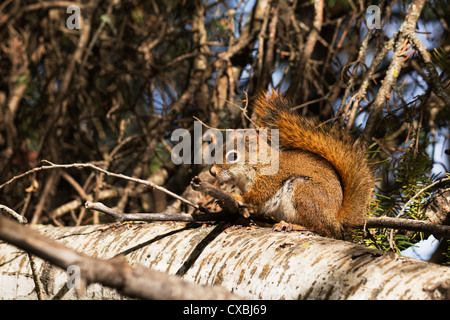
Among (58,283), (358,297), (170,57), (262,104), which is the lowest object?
(58,283)

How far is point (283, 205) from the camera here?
1.38m

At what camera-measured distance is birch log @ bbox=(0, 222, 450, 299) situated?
0.74m

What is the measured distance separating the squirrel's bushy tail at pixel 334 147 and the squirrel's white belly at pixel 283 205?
0.13 metres

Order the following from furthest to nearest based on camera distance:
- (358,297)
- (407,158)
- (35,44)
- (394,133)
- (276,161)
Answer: (35,44) → (394,133) → (276,161) → (407,158) → (358,297)

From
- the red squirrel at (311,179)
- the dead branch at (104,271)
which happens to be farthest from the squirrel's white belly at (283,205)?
the dead branch at (104,271)

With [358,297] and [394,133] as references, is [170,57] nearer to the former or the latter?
[394,133]

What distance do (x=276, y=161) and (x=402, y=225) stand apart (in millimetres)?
606

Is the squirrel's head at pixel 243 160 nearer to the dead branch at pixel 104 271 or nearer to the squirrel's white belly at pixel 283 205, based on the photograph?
the squirrel's white belly at pixel 283 205

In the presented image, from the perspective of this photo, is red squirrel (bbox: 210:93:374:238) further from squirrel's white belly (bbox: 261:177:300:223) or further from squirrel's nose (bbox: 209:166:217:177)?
squirrel's nose (bbox: 209:166:217:177)

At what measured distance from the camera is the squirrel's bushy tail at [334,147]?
1.26m

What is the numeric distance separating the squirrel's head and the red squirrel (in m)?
0.08

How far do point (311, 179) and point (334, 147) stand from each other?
119 mm

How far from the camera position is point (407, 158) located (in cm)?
128
